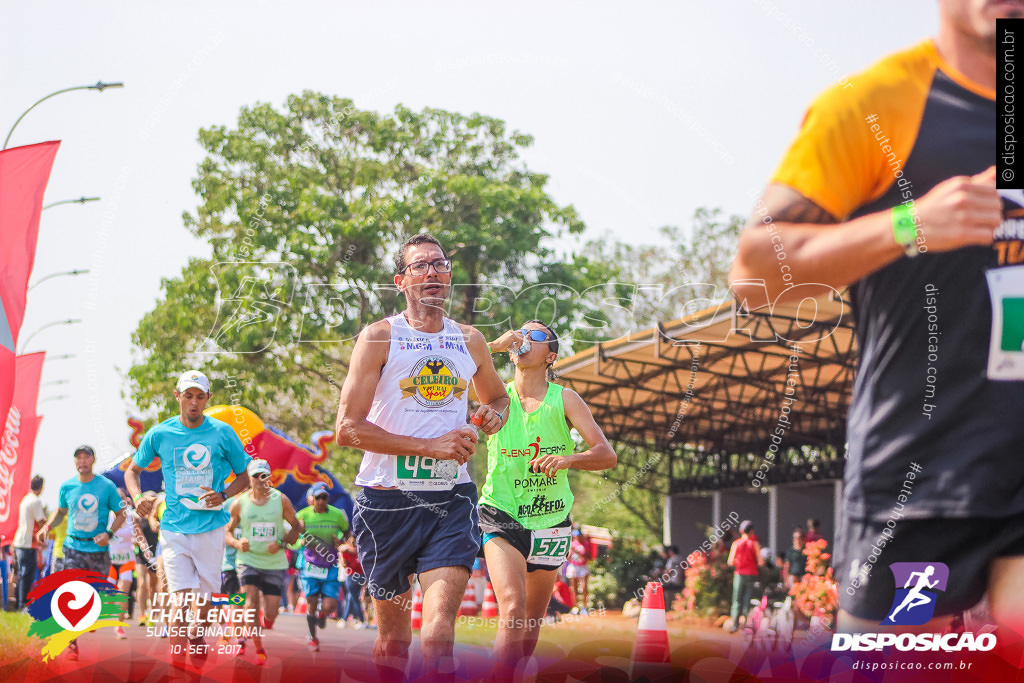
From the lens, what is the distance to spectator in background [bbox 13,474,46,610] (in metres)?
12.1

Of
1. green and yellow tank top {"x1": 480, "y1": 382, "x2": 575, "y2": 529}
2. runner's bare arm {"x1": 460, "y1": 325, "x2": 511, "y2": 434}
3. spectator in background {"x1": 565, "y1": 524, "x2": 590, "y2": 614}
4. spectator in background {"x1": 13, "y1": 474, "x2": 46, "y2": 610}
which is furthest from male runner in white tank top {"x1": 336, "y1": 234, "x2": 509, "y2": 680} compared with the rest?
spectator in background {"x1": 565, "y1": 524, "x2": 590, "y2": 614}

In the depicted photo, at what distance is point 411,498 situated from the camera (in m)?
5.14

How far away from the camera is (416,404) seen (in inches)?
202

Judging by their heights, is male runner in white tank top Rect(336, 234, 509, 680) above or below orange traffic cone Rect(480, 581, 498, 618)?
above

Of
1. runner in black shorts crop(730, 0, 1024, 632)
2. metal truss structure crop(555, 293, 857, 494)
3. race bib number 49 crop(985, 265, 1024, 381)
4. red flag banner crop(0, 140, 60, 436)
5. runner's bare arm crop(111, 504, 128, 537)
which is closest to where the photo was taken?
runner in black shorts crop(730, 0, 1024, 632)

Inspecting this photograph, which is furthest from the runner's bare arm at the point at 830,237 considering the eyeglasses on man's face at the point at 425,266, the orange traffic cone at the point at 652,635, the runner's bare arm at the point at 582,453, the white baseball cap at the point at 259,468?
the white baseball cap at the point at 259,468

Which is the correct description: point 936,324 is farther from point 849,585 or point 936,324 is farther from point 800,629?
point 800,629

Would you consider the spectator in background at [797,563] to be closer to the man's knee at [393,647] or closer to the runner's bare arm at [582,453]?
the runner's bare arm at [582,453]

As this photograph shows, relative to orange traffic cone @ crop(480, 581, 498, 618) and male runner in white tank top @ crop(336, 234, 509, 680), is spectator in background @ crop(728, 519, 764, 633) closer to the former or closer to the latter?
orange traffic cone @ crop(480, 581, 498, 618)

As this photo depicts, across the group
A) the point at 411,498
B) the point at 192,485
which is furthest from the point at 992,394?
the point at 192,485

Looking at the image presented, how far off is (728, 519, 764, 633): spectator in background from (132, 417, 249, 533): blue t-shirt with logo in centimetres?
799

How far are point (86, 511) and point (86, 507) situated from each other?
4cm

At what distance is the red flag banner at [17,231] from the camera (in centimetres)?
671

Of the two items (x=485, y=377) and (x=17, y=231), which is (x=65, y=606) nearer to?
(x=17, y=231)
